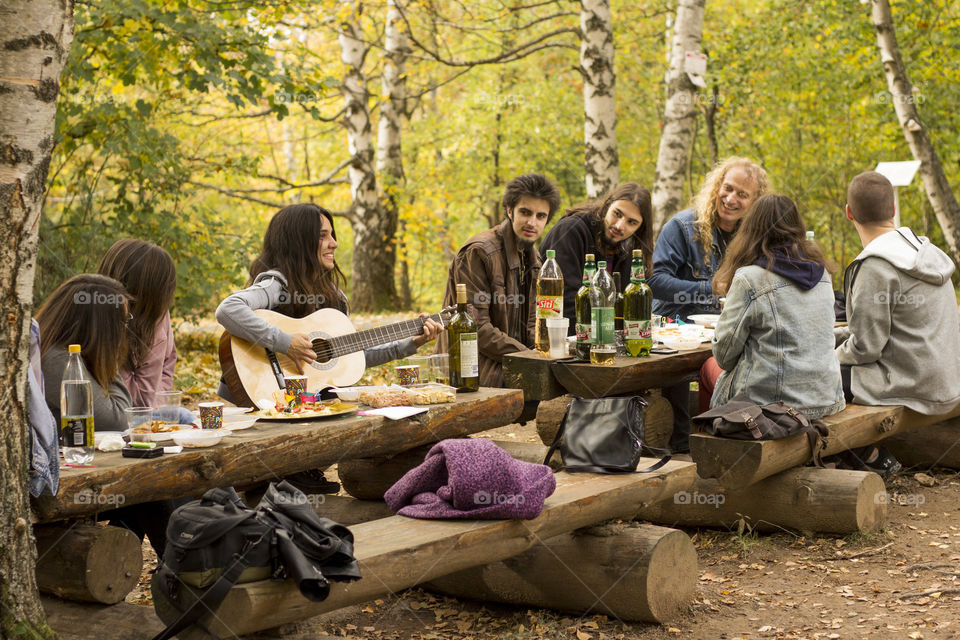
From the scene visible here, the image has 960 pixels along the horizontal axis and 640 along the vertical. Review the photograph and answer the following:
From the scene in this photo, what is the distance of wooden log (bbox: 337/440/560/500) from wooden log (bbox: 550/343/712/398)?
0.37 m

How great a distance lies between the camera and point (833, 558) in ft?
15.0

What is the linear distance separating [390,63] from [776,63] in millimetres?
6780

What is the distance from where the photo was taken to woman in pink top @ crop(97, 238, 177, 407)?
4.46m

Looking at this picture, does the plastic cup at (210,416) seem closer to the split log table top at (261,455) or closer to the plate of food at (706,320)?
the split log table top at (261,455)

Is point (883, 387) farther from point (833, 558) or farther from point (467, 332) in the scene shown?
point (467, 332)

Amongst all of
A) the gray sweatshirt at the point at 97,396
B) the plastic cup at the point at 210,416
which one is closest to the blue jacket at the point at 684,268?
the plastic cup at the point at 210,416

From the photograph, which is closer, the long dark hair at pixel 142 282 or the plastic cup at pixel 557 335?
the long dark hair at pixel 142 282

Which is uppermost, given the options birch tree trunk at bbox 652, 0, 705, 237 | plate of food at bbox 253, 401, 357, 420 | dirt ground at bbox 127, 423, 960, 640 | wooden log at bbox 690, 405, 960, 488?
birch tree trunk at bbox 652, 0, 705, 237

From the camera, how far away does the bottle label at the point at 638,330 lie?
5.08m

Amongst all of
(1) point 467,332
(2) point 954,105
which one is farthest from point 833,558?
(2) point 954,105

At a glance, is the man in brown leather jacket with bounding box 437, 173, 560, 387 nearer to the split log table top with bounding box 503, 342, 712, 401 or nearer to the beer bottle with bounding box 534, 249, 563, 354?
the split log table top with bounding box 503, 342, 712, 401

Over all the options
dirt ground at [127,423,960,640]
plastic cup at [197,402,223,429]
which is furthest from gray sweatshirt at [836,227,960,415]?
plastic cup at [197,402,223,429]

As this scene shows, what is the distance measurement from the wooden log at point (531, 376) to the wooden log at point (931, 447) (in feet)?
7.97

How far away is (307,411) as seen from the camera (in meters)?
4.06
